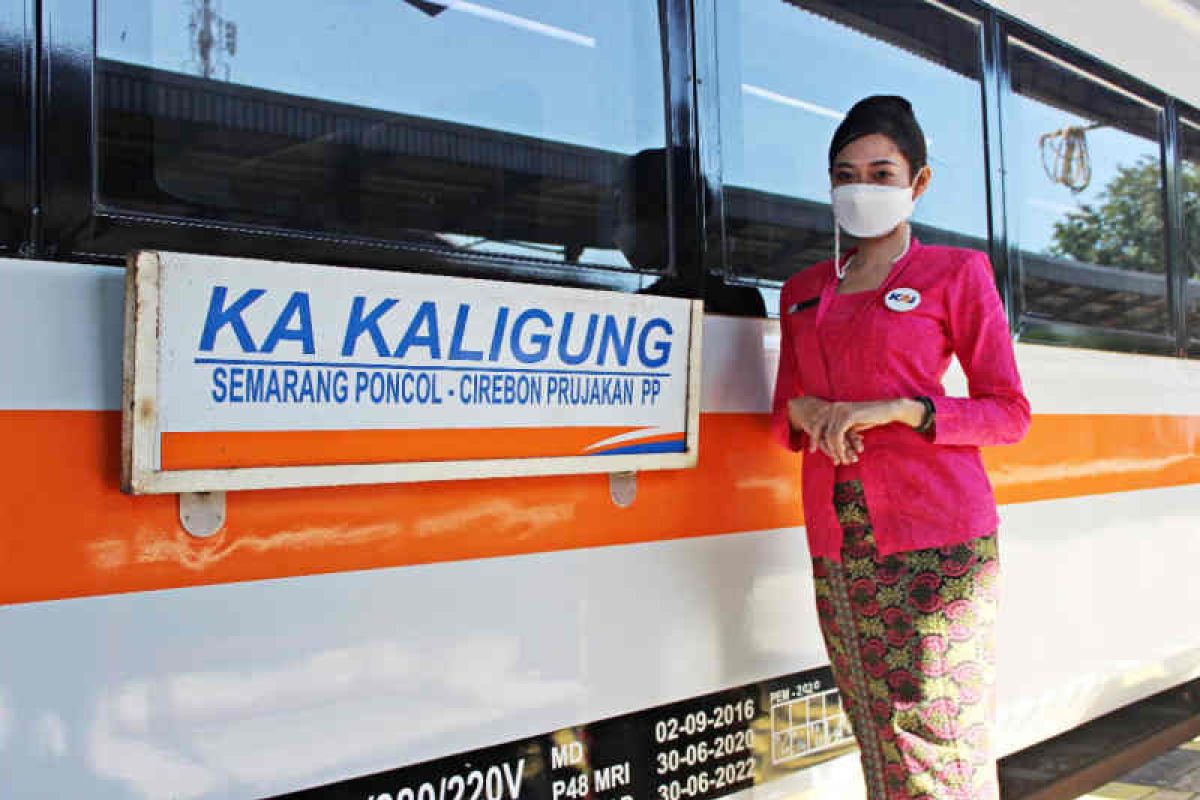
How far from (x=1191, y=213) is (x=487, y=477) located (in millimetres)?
3388

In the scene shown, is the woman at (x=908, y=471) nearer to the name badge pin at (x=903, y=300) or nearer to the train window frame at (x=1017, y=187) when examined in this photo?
the name badge pin at (x=903, y=300)

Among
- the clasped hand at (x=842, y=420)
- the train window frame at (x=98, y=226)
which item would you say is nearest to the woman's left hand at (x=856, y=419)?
the clasped hand at (x=842, y=420)

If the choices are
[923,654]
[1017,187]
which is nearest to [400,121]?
[923,654]

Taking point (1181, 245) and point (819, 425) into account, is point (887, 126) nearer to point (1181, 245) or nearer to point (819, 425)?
point (819, 425)

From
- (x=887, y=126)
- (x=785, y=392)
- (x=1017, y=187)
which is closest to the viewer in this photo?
(x=887, y=126)

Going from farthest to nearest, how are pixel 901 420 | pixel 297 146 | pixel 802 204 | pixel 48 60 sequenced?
1. pixel 802 204
2. pixel 901 420
3. pixel 297 146
4. pixel 48 60

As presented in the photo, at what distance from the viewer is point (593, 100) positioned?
2.28m

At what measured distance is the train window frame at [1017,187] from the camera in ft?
11.0

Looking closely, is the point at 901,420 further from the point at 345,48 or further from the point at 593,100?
the point at 345,48

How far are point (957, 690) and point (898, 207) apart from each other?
0.89m

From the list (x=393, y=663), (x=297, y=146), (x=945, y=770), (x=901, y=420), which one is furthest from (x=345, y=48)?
(x=945, y=770)

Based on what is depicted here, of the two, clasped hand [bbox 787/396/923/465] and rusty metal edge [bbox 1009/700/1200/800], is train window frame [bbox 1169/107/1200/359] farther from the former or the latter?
clasped hand [bbox 787/396/923/465]

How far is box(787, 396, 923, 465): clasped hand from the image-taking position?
2090mm

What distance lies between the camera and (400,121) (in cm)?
198
